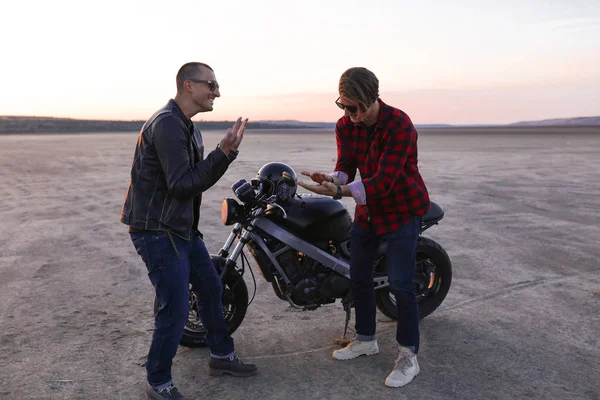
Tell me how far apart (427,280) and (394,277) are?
50.1 inches

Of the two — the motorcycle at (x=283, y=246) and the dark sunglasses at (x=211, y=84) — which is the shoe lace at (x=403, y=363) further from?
the dark sunglasses at (x=211, y=84)

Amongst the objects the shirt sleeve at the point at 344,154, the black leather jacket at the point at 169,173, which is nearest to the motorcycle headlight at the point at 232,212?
the black leather jacket at the point at 169,173

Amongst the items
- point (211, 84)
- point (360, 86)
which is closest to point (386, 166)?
point (360, 86)

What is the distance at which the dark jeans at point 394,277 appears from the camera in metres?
3.61

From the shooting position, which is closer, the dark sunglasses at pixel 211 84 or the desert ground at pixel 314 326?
the dark sunglasses at pixel 211 84

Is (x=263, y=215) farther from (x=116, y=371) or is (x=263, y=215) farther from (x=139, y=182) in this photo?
(x=116, y=371)

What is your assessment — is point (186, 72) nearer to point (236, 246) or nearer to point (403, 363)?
point (236, 246)

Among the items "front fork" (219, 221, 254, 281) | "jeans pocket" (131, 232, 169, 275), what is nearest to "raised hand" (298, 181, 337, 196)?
"jeans pocket" (131, 232, 169, 275)

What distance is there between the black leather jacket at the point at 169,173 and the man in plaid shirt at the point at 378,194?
627 millimetres

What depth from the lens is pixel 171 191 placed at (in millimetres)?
3066

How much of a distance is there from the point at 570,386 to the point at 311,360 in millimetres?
1784

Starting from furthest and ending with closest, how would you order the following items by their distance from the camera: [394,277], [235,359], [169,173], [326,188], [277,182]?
[277,182], [235,359], [394,277], [326,188], [169,173]

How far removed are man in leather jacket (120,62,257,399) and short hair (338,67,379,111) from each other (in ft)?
2.22

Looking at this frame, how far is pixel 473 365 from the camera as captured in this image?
13.1 ft
